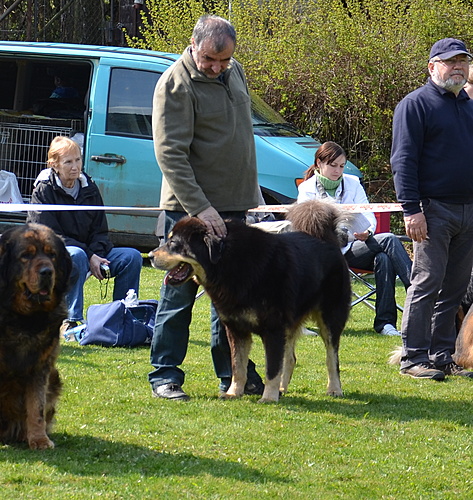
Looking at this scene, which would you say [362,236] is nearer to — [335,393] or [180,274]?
[335,393]

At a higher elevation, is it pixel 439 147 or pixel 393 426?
pixel 439 147

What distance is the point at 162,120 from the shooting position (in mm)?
5234

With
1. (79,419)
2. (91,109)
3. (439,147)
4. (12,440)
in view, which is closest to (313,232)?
(439,147)

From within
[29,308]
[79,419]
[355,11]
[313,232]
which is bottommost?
[79,419]

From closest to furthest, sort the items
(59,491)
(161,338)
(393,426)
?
(59,491) < (393,426) < (161,338)

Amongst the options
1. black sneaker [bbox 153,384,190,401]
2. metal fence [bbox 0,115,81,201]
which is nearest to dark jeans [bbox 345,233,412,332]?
black sneaker [bbox 153,384,190,401]

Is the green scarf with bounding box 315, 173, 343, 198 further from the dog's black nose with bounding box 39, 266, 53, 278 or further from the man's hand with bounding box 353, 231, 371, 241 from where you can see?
the dog's black nose with bounding box 39, 266, 53, 278

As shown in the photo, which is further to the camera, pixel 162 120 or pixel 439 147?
pixel 439 147

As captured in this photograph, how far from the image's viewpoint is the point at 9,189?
10164 mm

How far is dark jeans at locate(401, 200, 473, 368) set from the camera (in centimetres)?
614

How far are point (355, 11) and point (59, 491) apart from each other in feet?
36.0

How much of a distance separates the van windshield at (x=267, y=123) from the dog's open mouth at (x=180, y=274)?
526 centimetres

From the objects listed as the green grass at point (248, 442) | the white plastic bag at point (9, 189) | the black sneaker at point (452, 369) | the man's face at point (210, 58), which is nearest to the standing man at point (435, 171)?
the black sneaker at point (452, 369)

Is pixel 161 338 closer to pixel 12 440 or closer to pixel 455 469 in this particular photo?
pixel 12 440
